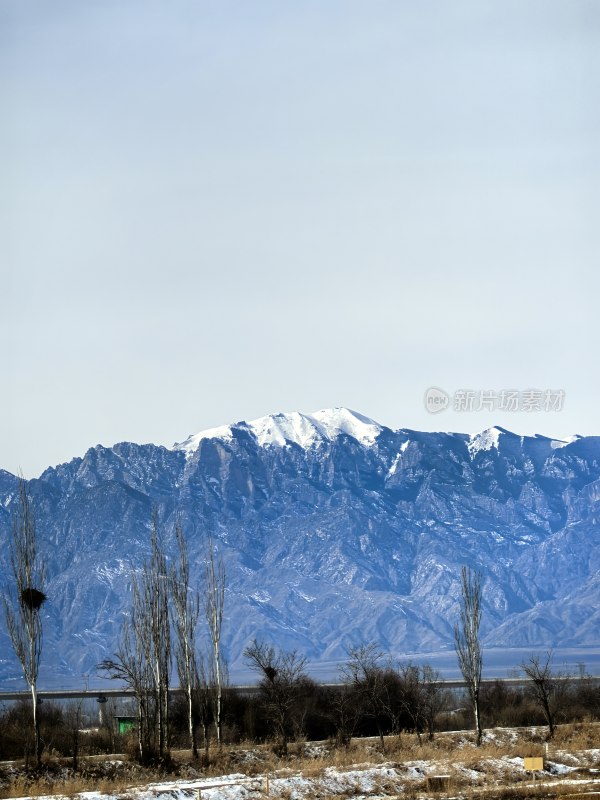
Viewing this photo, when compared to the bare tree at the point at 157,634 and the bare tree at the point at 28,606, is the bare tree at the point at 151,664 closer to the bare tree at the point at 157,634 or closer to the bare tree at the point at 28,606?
the bare tree at the point at 157,634

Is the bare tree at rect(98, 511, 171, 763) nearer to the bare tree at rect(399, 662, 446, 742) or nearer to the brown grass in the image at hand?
the brown grass

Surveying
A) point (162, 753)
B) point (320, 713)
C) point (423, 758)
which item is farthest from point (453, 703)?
point (162, 753)

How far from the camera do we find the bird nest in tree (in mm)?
59912

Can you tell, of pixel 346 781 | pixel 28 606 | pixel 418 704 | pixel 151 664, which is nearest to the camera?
pixel 346 781

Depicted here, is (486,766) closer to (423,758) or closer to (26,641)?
(423,758)

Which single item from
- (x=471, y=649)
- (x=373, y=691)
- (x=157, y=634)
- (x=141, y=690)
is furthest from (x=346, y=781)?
(x=373, y=691)

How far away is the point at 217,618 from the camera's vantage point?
273 feet

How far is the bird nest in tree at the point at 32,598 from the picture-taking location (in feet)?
197

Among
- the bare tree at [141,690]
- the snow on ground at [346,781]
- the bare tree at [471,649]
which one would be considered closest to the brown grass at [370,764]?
the snow on ground at [346,781]

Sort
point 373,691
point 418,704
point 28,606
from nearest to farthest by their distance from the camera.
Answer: point 28,606
point 373,691
point 418,704

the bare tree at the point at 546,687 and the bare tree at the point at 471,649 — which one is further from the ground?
the bare tree at the point at 471,649

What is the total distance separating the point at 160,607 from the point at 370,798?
23.6 meters

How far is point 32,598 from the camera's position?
197ft

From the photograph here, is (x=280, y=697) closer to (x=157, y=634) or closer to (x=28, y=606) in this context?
(x=157, y=634)
